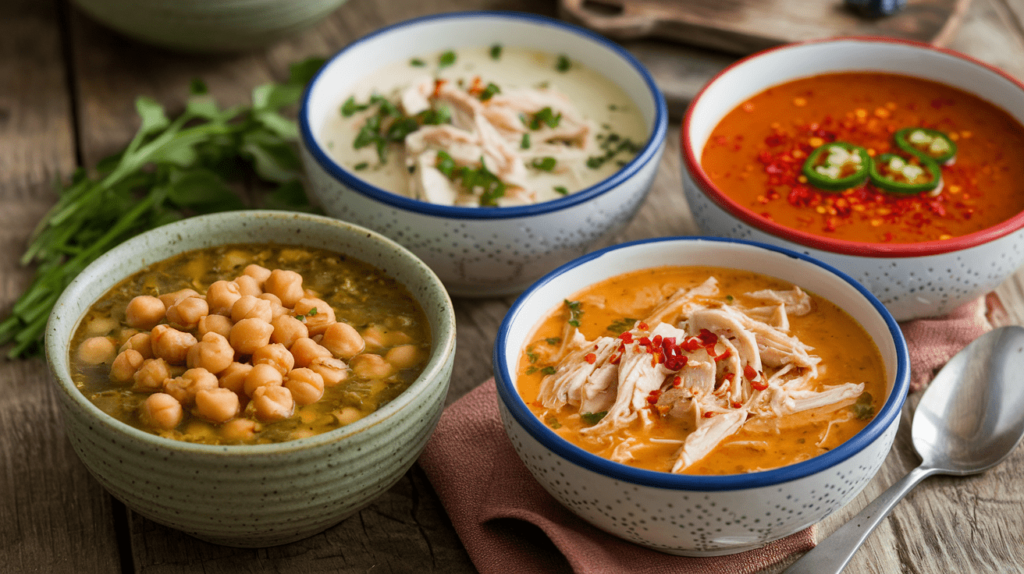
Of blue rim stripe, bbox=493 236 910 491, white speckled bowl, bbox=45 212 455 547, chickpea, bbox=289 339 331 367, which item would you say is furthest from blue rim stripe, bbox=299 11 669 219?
chickpea, bbox=289 339 331 367

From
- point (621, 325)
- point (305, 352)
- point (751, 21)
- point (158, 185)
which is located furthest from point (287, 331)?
point (751, 21)

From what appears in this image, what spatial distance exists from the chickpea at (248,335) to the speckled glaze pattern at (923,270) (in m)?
1.34

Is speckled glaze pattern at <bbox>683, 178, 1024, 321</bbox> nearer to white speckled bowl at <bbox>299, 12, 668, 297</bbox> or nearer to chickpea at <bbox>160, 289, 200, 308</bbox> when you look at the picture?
white speckled bowl at <bbox>299, 12, 668, 297</bbox>

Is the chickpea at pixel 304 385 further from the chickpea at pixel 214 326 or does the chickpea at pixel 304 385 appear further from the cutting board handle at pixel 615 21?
the cutting board handle at pixel 615 21

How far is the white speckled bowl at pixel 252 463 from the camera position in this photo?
1.96 metres

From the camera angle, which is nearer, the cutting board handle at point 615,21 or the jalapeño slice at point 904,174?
the jalapeño slice at point 904,174

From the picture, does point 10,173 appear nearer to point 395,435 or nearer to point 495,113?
point 495,113

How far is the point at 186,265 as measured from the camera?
8.56 feet

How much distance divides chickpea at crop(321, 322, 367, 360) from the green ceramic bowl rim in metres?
0.18

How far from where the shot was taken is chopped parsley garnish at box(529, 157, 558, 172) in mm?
3180

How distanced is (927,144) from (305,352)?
2184 mm

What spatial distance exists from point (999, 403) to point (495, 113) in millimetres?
1749

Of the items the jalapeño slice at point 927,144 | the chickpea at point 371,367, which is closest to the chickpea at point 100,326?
the chickpea at point 371,367

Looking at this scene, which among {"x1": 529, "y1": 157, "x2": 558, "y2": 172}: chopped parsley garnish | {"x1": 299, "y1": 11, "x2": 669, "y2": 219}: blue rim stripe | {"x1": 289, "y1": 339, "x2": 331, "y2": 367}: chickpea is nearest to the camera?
{"x1": 289, "y1": 339, "x2": 331, "y2": 367}: chickpea
